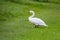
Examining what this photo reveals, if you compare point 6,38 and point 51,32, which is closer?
point 6,38

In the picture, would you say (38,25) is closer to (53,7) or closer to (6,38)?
(6,38)

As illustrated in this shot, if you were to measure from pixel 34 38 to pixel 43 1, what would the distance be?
8652 mm

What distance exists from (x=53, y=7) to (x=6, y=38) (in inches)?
293

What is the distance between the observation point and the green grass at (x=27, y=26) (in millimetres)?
7965

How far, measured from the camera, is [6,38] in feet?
25.7

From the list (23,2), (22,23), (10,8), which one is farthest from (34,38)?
(23,2)

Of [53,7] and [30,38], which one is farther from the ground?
[30,38]

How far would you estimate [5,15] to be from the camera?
512 inches

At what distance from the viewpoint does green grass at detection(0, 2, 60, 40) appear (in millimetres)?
7965

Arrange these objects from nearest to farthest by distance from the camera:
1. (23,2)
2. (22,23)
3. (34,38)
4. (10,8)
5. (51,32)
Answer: (34,38), (51,32), (22,23), (10,8), (23,2)

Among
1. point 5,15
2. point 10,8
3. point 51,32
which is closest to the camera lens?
point 51,32

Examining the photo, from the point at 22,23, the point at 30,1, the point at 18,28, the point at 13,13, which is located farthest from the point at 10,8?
the point at 18,28

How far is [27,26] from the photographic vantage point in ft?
31.9

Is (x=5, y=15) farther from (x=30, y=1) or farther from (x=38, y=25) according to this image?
(x=38, y=25)
